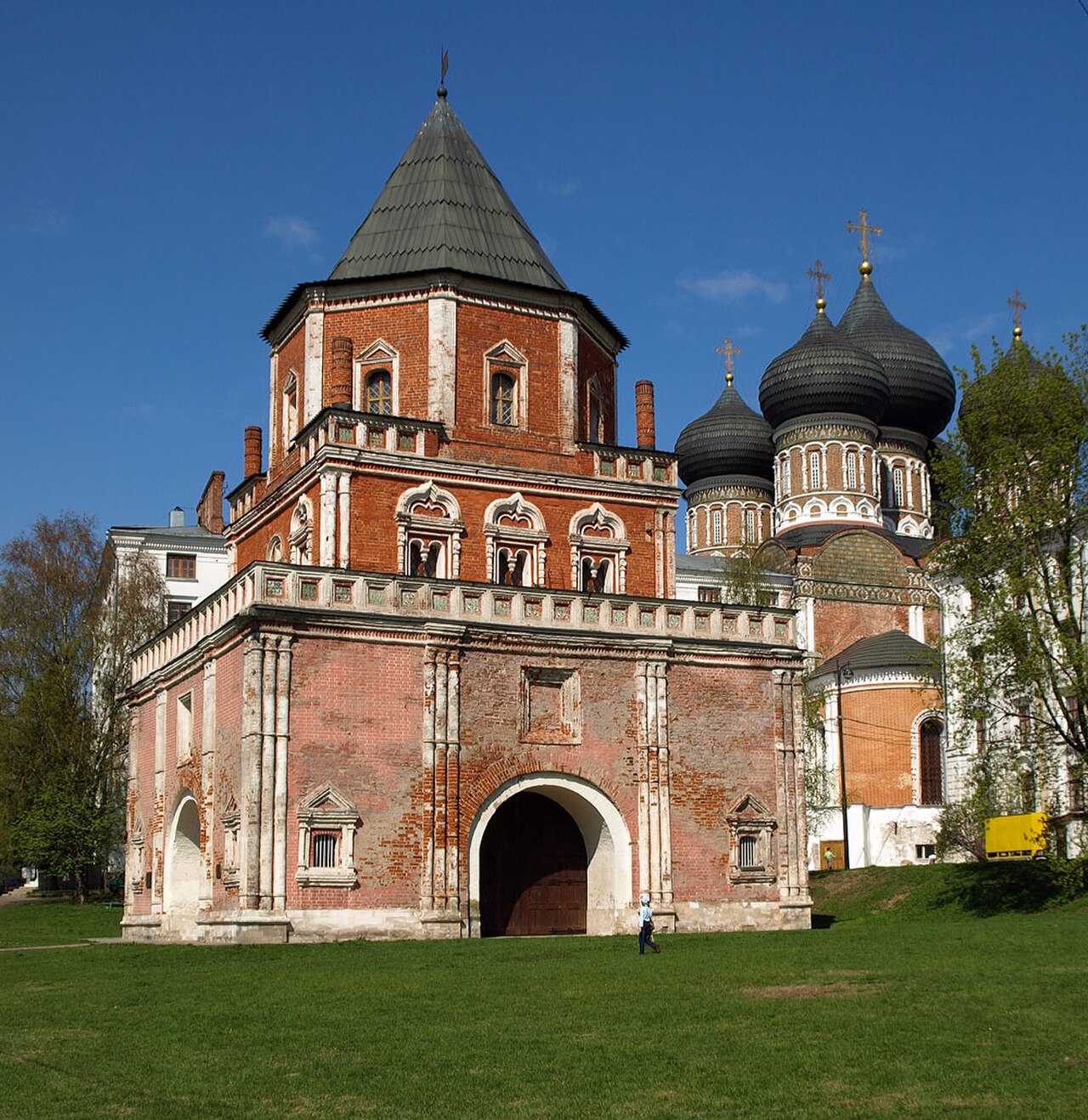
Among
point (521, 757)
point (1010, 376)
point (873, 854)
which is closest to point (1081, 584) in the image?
point (1010, 376)

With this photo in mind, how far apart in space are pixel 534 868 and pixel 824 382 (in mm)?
34107

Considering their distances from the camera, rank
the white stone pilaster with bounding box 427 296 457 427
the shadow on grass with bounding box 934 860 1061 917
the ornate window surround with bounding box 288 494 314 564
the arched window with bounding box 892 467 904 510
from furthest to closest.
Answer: the arched window with bounding box 892 467 904 510, the white stone pilaster with bounding box 427 296 457 427, the shadow on grass with bounding box 934 860 1061 917, the ornate window surround with bounding box 288 494 314 564

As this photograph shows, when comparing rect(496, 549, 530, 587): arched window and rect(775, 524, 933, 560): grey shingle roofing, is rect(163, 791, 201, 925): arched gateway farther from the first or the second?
rect(775, 524, 933, 560): grey shingle roofing

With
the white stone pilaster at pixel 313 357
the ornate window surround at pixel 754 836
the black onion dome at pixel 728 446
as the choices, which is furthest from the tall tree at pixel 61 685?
the black onion dome at pixel 728 446

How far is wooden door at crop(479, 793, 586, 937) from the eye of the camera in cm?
2566

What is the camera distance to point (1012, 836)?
115 ft

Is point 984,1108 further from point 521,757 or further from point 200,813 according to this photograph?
point 200,813

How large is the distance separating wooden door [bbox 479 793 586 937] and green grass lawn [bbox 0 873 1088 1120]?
5.93 metres

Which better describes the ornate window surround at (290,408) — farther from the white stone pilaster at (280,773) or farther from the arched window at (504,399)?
the white stone pilaster at (280,773)

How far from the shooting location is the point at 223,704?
80.5 ft

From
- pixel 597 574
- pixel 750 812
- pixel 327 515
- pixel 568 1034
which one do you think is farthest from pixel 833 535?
pixel 568 1034

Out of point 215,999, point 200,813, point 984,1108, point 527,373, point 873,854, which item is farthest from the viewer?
point 873,854

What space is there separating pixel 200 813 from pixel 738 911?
9000mm

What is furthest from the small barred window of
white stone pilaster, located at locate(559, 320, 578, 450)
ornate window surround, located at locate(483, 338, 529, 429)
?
white stone pilaster, located at locate(559, 320, 578, 450)
